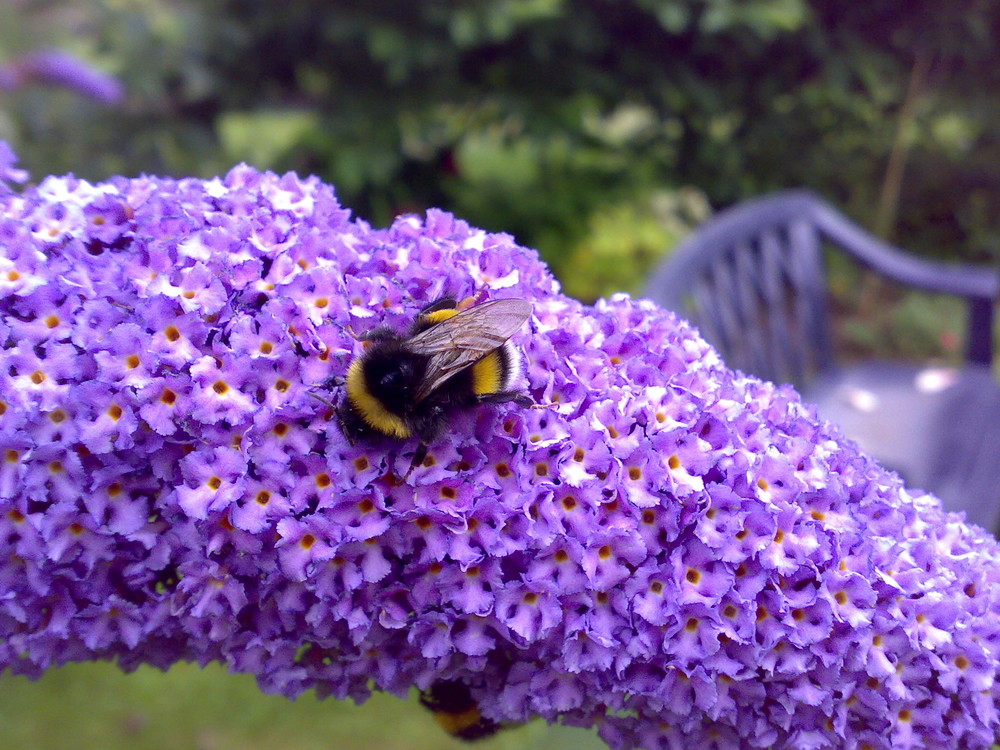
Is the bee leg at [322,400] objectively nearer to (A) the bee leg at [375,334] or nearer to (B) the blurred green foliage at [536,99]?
(A) the bee leg at [375,334]

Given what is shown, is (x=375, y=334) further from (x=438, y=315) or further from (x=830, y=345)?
(x=830, y=345)

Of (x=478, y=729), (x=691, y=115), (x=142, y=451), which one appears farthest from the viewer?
(x=691, y=115)

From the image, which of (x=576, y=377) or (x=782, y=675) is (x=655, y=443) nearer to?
(x=576, y=377)

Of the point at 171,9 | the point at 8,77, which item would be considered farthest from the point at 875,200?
the point at 8,77

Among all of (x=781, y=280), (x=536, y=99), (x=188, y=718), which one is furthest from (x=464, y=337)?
(x=536, y=99)

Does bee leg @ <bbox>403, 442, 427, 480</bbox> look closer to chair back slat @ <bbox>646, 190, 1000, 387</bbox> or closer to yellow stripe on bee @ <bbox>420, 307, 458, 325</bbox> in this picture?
yellow stripe on bee @ <bbox>420, 307, 458, 325</bbox>
